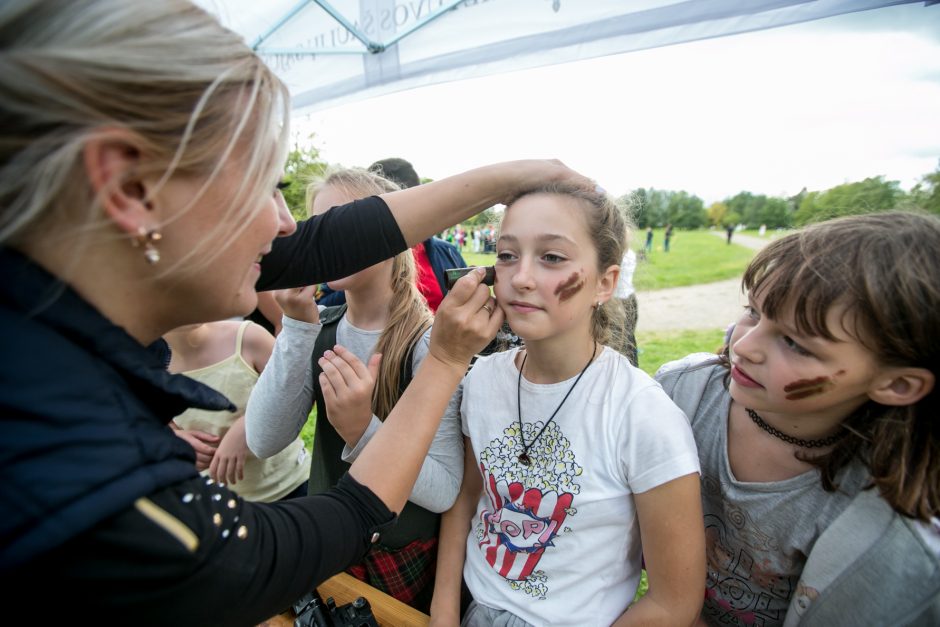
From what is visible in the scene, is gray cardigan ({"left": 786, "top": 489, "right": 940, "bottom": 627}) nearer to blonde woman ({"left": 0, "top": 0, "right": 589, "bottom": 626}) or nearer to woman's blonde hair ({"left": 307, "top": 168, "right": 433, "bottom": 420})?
blonde woman ({"left": 0, "top": 0, "right": 589, "bottom": 626})

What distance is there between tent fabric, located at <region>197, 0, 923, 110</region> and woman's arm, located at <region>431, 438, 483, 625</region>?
4.46ft

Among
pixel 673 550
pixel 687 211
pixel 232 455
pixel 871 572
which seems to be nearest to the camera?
pixel 871 572

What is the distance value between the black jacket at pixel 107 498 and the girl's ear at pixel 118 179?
Answer: 134mm

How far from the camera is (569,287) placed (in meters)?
1.31

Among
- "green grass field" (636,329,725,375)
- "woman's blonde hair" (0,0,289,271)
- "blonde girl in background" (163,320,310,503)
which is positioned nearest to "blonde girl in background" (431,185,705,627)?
"woman's blonde hair" (0,0,289,271)

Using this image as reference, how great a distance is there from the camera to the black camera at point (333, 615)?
3.98 feet

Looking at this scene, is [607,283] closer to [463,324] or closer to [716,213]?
[463,324]

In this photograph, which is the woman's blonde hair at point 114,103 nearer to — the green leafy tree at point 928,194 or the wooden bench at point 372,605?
the wooden bench at point 372,605

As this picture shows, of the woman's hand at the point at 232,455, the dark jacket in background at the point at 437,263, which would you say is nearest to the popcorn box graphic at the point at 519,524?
the woman's hand at the point at 232,455

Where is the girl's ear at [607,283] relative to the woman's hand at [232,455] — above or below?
above

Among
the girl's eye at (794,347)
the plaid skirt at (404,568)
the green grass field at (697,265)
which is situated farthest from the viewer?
the green grass field at (697,265)

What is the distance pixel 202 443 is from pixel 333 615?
114 centimetres

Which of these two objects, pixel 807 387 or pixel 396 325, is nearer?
pixel 807 387

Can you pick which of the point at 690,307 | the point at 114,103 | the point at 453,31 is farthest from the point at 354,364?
the point at 690,307
